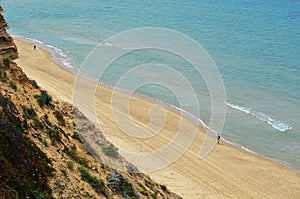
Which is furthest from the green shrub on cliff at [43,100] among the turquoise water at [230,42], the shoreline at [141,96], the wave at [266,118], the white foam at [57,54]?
the white foam at [57,54]

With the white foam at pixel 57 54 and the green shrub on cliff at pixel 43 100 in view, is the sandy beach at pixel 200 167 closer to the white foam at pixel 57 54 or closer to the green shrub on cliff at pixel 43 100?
the green shrub on cliff at pixel 43 100

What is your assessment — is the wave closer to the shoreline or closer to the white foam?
the shoreline

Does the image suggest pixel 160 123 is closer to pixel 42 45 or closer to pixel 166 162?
pixel 166 162

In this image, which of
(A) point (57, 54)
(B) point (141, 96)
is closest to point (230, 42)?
(A) point (57, 54)

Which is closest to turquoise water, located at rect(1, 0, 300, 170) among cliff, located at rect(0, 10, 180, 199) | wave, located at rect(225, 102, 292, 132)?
wave, located at rect(225, 102, 292, 132)

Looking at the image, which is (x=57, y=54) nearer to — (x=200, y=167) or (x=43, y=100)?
(x=200, y=167)

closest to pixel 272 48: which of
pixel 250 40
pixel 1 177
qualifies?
pixel 250 40

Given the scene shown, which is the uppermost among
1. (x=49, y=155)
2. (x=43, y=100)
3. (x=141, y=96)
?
(x=43, y=100)
